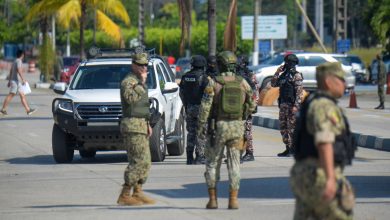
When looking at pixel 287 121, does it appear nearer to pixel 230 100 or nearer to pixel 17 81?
pixel 230 100

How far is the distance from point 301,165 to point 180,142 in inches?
498

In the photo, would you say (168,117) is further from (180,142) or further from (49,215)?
(49,215)

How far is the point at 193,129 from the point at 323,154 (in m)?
10.5

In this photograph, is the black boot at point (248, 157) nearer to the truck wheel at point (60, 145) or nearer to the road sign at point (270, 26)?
the truck wheel at point (60, 145)

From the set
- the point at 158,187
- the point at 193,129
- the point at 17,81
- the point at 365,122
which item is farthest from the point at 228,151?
the point at 17,81

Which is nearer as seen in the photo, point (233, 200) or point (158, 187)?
point (233, 200)

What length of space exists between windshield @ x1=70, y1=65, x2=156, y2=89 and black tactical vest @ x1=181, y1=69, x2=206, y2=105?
69.5 inches

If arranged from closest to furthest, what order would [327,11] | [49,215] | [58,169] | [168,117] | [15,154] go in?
1. [49,215]
2. [58,169]
3. [168,117]
4. [15,154]
5. [327,11]

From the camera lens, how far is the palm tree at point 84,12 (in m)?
41.7

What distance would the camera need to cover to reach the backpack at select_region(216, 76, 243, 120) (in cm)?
1293

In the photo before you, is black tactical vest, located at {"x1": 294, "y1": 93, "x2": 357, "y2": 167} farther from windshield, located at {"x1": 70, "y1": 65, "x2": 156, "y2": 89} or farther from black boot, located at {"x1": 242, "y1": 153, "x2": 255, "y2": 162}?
windshield, located at {"x1": 70, "y1": 65, "x2": 156, "y2": 89}

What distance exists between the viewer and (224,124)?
1288 cm

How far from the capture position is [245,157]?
19719mm

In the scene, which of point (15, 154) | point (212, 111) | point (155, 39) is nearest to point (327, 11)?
point (155, 39)
